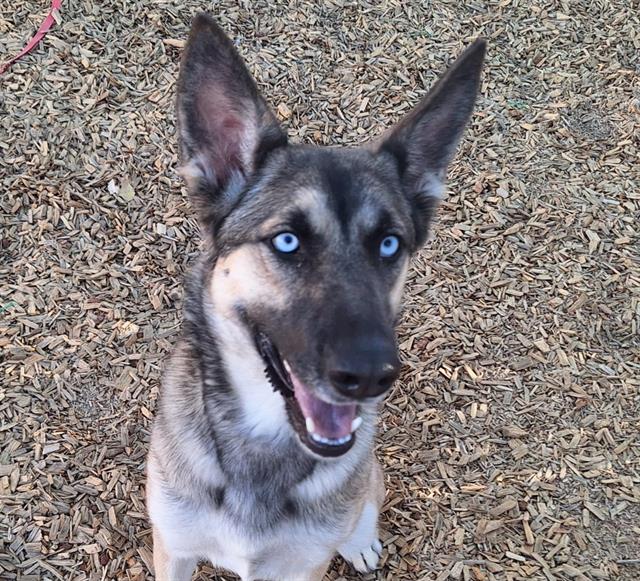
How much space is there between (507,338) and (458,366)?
1.46 feet

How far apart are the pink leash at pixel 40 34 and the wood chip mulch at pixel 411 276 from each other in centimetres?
6

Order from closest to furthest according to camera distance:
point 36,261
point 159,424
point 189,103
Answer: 1. point 189,103
2. point 159,424
3. point 36,261

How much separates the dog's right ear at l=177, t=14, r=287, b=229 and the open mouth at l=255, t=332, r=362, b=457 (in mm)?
623

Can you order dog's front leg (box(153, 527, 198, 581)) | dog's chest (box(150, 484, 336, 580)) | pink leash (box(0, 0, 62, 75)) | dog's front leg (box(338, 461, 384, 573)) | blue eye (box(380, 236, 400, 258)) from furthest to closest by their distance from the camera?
pink leash (box(0, 0, 62, 75)) → dog's front leg (box(338, 461, 384, 573)) → dog's front leg (box(153, 527, 198, 581)) → dog's chest (box(150, 484, 336, 580)) → blue eye (box(380, 236, 400, 258))

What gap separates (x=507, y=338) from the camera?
A: 15.7ft

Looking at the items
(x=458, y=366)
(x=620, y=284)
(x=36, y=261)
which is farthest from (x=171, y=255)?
(x=620, y=284)

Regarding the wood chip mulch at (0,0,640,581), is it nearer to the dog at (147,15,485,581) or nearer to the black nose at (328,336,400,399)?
the dog at (147,15,485,581)

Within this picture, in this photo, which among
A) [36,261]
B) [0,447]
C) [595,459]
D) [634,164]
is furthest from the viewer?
[634,164]

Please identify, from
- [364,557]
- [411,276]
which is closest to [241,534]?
[364,557]

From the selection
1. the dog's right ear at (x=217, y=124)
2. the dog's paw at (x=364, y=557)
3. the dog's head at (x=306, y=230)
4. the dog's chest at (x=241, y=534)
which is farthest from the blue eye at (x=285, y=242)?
the dog's paw at (x=364, y=557)

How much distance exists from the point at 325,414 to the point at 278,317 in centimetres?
45

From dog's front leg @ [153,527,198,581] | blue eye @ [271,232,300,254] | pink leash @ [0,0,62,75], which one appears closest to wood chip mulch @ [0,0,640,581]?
pink leash @ [0,0,62,75]

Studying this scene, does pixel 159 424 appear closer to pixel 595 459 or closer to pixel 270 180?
pixel 270 180

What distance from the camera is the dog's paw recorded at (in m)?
3.81
